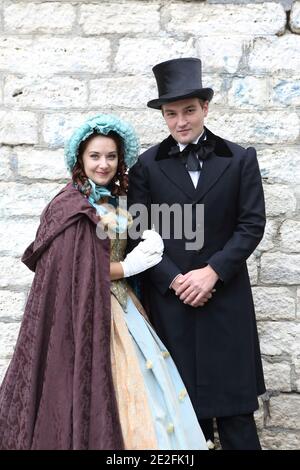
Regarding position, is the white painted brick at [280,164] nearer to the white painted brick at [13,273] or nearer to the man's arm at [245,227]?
the man's arm at [245,227]

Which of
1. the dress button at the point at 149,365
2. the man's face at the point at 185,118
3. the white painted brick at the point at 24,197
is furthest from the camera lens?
the white painted brick at the point at 24,197

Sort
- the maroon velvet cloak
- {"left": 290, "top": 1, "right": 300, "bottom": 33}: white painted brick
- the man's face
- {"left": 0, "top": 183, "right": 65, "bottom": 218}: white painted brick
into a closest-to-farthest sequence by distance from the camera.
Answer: the maroon velvet cloak
the man's face
{"left": 290, "top": 1, "right": 300, "bottom": 33}: white painted brick
{"left": 0, "top": 183, "right": 65, "bottom": 218}: white painted brick

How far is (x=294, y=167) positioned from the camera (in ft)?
11.2

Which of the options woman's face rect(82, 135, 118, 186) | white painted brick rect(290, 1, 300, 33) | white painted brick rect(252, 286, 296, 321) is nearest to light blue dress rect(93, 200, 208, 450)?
woman's face rect(82, 135, 118, 186)

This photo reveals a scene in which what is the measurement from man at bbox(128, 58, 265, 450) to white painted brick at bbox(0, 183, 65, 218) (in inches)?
34.7

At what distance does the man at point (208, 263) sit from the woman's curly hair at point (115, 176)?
0.24 feet

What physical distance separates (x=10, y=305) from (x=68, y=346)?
3.72ft

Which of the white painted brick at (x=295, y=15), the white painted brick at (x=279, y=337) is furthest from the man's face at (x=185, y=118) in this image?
the white painted brick at (x=279, y=337)

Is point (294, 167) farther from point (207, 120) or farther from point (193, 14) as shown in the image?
point (193, 14)

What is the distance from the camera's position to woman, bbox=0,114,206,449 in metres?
2.42

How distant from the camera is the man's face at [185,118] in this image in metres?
2.65

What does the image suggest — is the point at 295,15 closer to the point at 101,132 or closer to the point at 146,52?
the point at 146,52

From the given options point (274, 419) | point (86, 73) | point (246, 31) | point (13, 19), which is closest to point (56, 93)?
point (86, 73)

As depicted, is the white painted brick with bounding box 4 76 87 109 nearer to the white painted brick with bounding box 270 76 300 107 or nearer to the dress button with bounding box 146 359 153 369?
the white painted brick with bounding box 270 76 300 107
